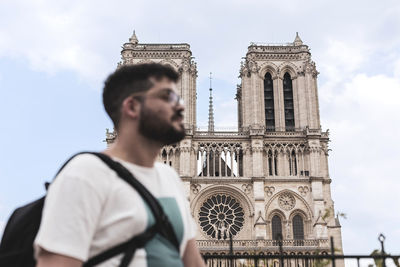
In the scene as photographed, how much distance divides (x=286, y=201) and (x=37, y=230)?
31.9 m

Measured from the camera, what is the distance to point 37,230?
1.84m

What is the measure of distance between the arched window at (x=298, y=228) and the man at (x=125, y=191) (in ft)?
103

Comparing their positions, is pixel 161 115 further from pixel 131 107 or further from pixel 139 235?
pixel 139 235

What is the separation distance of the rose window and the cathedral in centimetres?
7

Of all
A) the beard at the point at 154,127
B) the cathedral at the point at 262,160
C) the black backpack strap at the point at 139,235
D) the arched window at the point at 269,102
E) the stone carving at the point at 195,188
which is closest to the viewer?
the black backpack strap at the point at 139,235

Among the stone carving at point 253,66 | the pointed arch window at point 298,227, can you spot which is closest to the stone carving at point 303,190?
the pointed arch window at point 298,227

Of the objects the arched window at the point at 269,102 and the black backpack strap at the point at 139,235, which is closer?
the black backpack strap at the point at 139,235

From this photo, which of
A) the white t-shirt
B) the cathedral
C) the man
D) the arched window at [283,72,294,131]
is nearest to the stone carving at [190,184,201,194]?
the cathedral

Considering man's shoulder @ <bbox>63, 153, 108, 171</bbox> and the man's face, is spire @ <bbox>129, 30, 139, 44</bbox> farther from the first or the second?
man's shoulder @ <bbox>63, 153, 108, 171</bbox>

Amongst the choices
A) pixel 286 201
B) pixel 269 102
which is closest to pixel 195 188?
pixel 286 201

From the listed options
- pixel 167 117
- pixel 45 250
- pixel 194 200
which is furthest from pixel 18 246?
pixel 194 200

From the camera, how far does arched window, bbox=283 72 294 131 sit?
118ft

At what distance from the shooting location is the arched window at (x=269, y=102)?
1414 inches

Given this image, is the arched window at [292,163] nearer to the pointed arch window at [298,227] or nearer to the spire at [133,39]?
the pointed arch window at [298,227]
